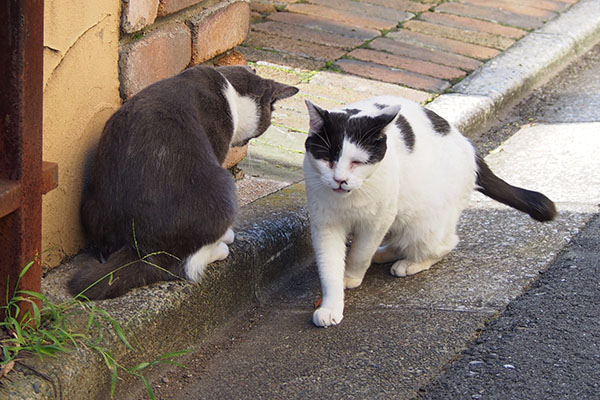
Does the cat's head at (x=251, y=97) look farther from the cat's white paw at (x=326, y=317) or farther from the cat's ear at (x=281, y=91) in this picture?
the cat's white paw at (x=326, y=317)

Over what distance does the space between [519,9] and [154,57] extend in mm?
3352

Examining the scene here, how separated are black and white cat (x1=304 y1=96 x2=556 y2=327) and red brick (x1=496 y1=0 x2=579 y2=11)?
9.39ft

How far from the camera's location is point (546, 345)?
227cm

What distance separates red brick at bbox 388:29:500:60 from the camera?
14.9 feet

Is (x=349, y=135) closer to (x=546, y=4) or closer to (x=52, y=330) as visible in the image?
(x=52, y=330)

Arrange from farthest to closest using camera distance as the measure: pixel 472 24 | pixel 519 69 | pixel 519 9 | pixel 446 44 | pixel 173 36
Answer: pixel 519 9
pixel 472 24
pixel 446 44
pixel 519 69
pixel 173 36

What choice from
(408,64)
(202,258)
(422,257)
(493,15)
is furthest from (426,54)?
(202,258)

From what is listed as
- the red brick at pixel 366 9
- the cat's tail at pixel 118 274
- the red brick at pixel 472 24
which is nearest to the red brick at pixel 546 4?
the red brick at pixel 472 24

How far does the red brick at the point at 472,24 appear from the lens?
16.0 feet

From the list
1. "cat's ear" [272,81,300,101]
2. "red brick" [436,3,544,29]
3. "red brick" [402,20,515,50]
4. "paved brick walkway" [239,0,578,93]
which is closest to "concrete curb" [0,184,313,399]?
"cat's ear" [272,81,300,101]

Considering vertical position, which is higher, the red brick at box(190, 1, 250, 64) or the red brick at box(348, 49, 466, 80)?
the red brick at box(190, 1, 250, 64)

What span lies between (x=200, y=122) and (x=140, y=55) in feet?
1.07

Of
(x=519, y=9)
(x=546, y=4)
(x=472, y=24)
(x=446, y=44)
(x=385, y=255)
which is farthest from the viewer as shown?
(x=546, y=4)

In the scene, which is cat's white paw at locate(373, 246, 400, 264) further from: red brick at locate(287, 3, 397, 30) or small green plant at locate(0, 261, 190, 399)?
red brick at locate(287, 3, 397, 30)
